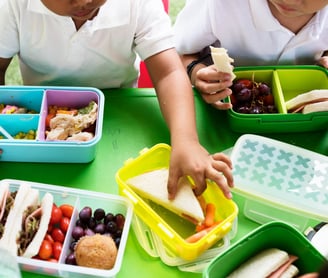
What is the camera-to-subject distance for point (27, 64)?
909 mm

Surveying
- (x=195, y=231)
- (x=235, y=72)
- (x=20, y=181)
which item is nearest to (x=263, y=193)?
(x=195, y=231)

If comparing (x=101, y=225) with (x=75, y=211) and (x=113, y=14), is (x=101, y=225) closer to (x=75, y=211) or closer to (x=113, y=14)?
(x=75, y=211)

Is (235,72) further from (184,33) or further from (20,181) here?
(20,181)

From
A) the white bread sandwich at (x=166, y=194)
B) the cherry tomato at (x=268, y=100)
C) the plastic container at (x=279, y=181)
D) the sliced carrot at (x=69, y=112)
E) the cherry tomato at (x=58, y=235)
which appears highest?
the cherry tomato at (x=268, y=100)

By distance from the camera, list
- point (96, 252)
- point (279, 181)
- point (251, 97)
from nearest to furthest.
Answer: point (96, 252), point (279, 181), point (251, 97)

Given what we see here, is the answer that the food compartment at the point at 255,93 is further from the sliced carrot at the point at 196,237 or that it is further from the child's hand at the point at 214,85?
the sliced carrot at the point at 196,237

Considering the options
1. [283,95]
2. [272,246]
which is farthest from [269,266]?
[283,95]

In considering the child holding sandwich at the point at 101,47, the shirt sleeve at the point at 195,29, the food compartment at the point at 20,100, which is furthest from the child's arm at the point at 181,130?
the food compartment at the point at 20,100

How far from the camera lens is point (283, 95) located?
91cm

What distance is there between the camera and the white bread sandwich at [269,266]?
2.06 ft

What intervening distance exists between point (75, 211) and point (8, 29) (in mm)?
334

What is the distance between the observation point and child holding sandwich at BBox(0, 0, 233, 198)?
770 millimetres

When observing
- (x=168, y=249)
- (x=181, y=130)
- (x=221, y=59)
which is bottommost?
(x=168, y=249)

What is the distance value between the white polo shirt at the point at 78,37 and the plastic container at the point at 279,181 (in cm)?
24
